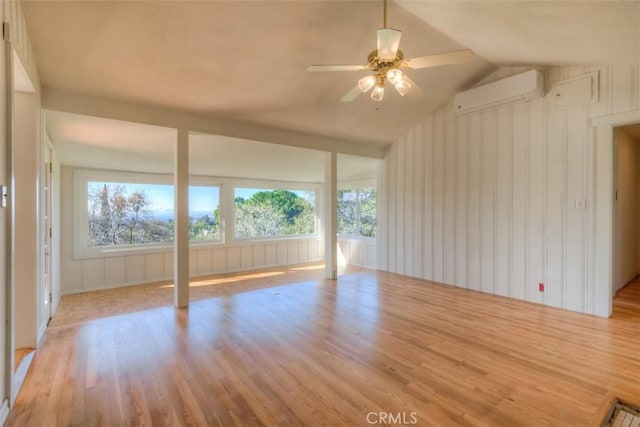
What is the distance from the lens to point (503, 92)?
4039 millimetres

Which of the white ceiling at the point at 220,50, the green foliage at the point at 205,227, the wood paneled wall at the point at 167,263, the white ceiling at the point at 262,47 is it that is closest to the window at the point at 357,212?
the wood paneled wall at the point at 167,263

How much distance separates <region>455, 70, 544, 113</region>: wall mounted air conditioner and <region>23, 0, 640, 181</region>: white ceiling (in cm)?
20

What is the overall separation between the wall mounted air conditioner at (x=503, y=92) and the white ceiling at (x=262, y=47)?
20cm

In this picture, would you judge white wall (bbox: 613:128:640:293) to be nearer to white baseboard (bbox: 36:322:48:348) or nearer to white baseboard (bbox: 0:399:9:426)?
white baseboard (bbox: 0:399:9:426)

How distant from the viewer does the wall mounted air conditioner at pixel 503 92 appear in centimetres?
376

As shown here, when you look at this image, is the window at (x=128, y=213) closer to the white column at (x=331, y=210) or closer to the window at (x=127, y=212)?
the window at (x=127, y=212)

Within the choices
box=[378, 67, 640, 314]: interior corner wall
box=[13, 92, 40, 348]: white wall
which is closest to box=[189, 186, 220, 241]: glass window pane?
box=[13, 92, 40, 348]: white wall

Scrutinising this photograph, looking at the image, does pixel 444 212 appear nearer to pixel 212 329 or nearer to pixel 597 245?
pixel 597 245

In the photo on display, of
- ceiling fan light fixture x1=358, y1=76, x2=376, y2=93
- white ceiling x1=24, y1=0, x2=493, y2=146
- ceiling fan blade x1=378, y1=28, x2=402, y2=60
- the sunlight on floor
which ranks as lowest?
the sunlight on floor

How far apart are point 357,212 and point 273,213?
2.04 metres

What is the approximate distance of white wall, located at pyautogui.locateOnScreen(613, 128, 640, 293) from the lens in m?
4.38

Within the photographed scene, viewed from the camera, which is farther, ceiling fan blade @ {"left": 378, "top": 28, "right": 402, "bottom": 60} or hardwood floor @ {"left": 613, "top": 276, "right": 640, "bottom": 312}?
hardwood floor @ {"left": 613, "top": 276, "right": 640, "bottom": 312}

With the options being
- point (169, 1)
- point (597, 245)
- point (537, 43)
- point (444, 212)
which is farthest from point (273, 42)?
point (597, 245)

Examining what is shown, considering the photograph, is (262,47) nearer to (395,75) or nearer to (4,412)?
(395,75)
